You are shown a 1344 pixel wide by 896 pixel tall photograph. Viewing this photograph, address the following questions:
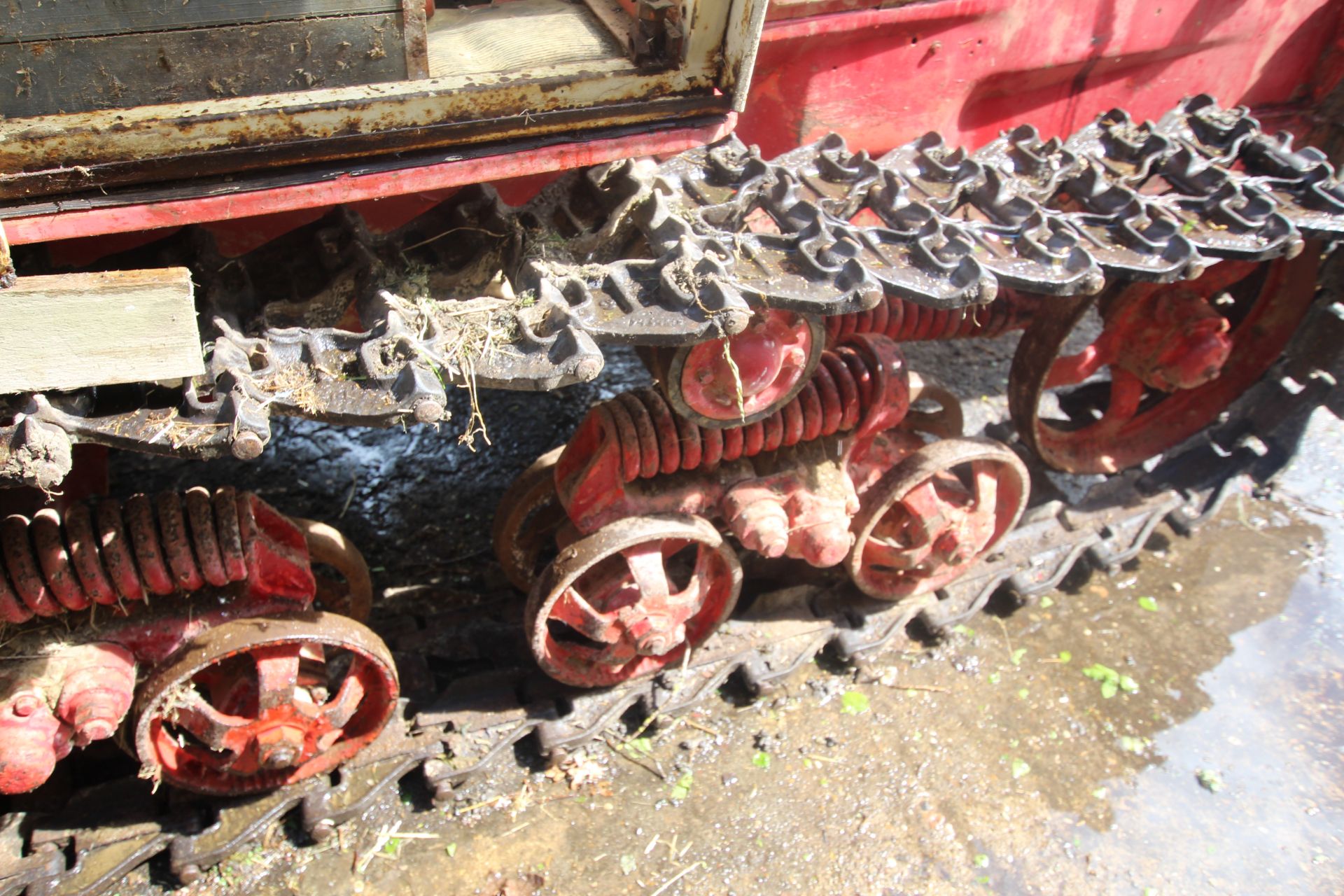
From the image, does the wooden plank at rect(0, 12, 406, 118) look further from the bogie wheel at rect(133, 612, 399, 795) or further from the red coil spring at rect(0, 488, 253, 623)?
the bogie wheel at rect(133, 612, 399, 795)

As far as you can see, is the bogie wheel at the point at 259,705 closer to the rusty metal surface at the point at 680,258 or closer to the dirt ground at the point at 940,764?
the dirt ground at the point at 940,764

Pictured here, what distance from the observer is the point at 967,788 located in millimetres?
3158

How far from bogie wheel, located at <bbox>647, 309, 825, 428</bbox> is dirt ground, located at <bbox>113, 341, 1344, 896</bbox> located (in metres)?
1.21

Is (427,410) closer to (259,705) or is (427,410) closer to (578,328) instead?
(578,328)

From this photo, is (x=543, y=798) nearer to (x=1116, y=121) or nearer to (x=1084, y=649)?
(x=1084, y=649)

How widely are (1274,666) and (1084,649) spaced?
70 centimetres

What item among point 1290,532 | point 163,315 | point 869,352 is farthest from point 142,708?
point 1290,532

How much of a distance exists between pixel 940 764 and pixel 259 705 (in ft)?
6.92

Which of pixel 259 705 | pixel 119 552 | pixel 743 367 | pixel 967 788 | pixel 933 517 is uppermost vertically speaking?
pixel 743 367

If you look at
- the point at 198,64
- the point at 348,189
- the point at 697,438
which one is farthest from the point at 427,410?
the point at 697,438

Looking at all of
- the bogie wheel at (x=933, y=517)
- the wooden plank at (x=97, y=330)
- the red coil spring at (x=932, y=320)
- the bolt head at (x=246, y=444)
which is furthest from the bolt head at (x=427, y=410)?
the bogie wheel at (x=933, y=517)

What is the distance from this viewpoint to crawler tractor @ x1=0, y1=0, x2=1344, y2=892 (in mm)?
1941

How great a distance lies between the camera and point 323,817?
2.80 meters

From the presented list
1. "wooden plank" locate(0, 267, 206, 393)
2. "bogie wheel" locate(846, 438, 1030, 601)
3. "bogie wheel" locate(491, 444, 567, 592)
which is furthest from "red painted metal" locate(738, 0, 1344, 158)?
"wooden plank" locate(0, 267, 206, 393)
